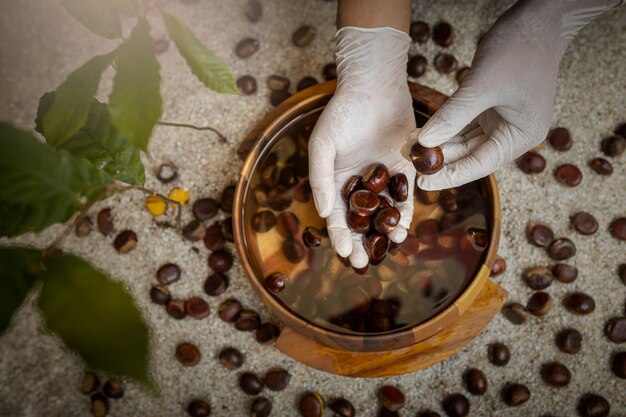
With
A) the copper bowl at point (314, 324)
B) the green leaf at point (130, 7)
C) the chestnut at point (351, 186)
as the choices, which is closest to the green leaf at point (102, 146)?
the green leaf at point (130, 7)

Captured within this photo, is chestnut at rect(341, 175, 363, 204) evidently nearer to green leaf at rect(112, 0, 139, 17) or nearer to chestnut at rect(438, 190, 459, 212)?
chestnut at rect(438, 190, 459, 212)

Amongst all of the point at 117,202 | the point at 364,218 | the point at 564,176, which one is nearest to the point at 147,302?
the point at 117,202

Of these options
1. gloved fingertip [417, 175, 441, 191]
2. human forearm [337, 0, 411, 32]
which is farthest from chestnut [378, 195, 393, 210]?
human forearm [337, 0, 411, 32]

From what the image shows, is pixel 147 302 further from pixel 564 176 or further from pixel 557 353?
pixel 564 176

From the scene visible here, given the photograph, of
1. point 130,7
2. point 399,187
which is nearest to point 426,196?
point 399,187

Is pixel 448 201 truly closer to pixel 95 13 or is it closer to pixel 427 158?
pixel 427 158

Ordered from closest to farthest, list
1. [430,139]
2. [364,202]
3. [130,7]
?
[130,7], [430,139], [364,202]
